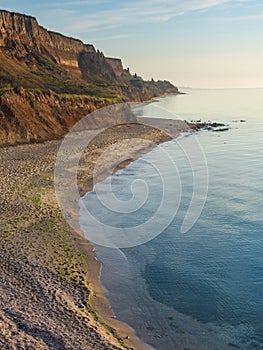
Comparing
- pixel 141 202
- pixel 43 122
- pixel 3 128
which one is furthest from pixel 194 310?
pixel 43 122

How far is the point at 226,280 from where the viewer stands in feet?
50.3

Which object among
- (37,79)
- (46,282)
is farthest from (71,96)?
(46,282)

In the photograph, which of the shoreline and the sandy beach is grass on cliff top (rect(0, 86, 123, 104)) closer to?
the sandy beach

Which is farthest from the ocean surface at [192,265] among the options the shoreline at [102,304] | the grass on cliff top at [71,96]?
the grass on cliff top at [71,96]

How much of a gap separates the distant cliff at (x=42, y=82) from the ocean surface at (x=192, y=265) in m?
17.3

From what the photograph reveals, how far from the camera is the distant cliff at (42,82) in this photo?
145 ft

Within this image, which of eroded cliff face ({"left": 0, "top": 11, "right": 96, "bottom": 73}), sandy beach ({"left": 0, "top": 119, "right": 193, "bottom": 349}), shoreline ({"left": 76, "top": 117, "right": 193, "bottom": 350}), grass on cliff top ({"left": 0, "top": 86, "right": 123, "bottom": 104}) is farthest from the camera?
eroded cliff face ({"left": 0, "top": 11, "right": 96, "bottom": 73})

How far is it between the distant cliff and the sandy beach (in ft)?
64.1

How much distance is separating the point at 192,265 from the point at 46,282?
21.2 ft

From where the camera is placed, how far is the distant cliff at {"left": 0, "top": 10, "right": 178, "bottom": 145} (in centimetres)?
4434

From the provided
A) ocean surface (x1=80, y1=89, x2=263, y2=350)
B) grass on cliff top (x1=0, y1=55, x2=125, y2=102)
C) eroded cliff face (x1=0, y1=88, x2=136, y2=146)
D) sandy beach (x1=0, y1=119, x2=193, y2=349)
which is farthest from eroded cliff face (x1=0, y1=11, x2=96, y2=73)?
sandy beach (x1=0, y1=119, x2=193, y2=349)

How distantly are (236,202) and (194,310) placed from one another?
44.5 ft

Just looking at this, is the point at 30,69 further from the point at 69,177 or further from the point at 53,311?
the point at 53,311

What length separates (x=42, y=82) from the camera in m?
70.4
